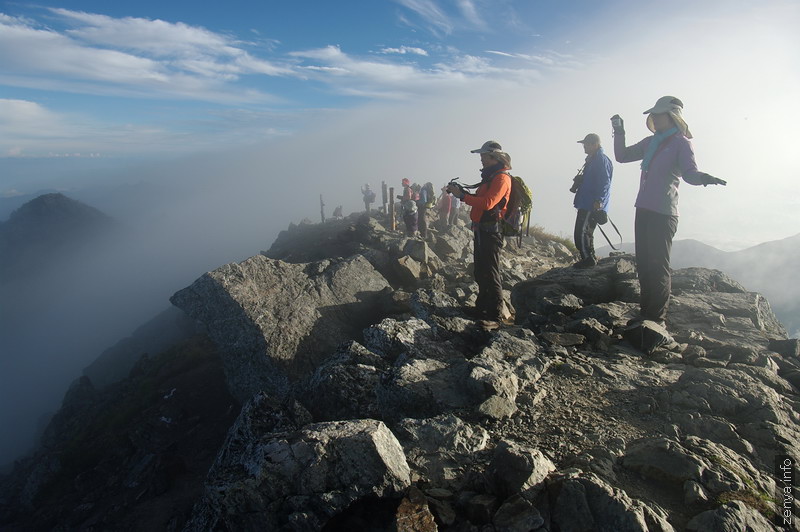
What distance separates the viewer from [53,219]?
157000mm

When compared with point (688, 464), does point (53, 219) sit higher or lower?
lower

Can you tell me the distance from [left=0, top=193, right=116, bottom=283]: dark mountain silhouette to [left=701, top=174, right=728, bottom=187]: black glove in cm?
19783

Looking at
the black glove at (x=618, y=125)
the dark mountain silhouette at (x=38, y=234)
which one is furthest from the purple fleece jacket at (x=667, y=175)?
the dark mountain silhouette at (x=38, y=234)

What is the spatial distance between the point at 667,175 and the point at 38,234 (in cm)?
21344

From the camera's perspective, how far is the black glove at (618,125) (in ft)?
24.4

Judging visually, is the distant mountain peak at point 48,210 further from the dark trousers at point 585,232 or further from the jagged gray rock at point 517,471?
the jagged gray rock at point 517,471

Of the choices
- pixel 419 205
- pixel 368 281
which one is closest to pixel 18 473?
pixel 368 281

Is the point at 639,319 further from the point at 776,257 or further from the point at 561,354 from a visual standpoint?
the point at 776,257

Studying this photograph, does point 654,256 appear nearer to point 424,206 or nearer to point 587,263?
point 587,263

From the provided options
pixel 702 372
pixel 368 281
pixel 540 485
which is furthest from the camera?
pixel 368 281

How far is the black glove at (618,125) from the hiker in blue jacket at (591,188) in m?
2.05

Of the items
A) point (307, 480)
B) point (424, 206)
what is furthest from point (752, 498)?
point (424, 206)

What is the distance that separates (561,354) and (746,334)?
3.87 meters

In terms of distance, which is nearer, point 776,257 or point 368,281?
point 368,281
